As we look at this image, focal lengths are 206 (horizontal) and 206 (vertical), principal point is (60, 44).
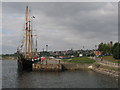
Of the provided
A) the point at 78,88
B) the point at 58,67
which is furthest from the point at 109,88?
the point at 58,67

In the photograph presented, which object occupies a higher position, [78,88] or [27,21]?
[27,21]

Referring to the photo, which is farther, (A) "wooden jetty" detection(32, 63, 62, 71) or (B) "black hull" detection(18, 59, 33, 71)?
(B) "black hull" detection(18, 59, 33, 71)

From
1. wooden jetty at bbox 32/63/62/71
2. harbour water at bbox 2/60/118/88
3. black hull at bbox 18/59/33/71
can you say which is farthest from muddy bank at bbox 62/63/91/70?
harbour water at bbox 2/60/118/88

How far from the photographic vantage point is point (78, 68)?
7919 cm

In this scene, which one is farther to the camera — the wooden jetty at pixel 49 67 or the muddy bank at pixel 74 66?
the muddy bank at pixel 74 66

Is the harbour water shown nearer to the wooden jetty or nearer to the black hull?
the wooden jetty

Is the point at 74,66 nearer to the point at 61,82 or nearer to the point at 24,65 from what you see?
the point at 24,65

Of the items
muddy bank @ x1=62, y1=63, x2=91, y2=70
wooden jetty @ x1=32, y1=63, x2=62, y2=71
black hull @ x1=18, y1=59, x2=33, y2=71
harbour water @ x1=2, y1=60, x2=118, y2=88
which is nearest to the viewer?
harbour water @ x1=2, y1=60, x2=118, y2=88

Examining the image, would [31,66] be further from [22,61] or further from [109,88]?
[109,88]

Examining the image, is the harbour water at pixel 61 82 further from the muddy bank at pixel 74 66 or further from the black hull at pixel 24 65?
the black hull at pixel 24 65

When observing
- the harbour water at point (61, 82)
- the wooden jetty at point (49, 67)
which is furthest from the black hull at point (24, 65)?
the harbour water at point (61, 82)

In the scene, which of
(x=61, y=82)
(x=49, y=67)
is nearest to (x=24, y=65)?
(x=49, y=67)

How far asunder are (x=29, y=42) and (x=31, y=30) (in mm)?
7585

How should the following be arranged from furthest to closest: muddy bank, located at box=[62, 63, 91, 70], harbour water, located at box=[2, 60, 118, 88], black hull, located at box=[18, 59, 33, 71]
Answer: black hull, located at box=[18, 59, 33, 71] → muddy bank, located at box=[62, 63, 91, 70] → harbour water, located at box=[2, 60, 118, 88]
